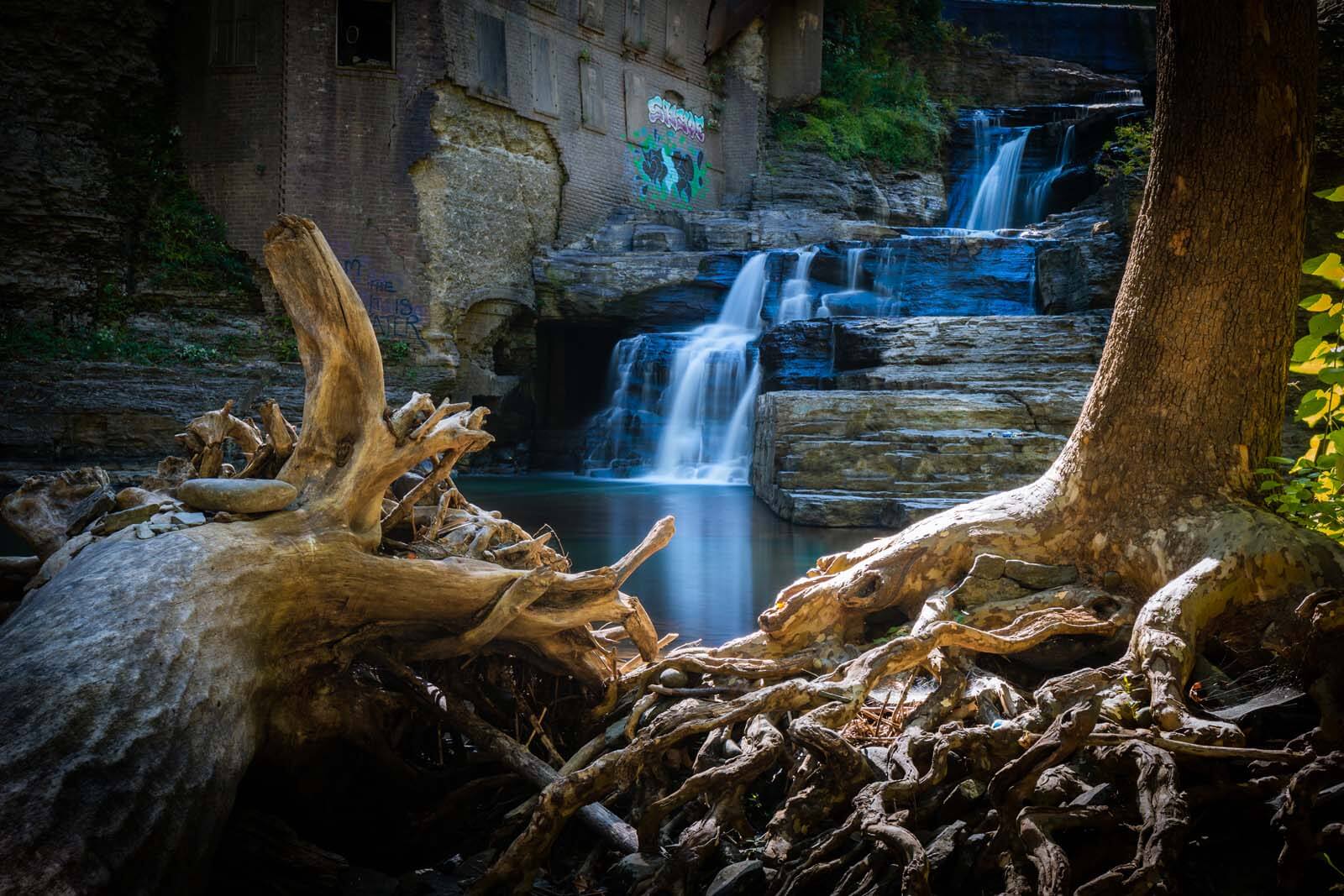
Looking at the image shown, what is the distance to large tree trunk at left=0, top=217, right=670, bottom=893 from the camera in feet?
5.37

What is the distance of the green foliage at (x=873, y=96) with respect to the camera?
23.3 meters

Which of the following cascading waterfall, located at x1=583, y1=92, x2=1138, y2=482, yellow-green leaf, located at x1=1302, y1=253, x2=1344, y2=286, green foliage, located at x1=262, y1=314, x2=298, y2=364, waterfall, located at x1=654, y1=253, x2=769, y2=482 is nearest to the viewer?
yellow-green leaf, located at x1=1302, y1=253, x2=1344, y2=286

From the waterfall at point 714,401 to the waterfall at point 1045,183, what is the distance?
780 cm

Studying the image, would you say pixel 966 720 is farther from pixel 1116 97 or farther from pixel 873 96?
pixel 1116 97

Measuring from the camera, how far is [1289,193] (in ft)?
9.12

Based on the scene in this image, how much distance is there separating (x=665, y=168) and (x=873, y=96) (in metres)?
7.34

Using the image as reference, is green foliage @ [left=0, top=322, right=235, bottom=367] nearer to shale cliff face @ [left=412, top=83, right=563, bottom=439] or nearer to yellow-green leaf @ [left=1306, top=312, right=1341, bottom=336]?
shale cliff face @ [left=412, top=83, right=563, bottom=439]

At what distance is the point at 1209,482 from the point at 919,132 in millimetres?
23187

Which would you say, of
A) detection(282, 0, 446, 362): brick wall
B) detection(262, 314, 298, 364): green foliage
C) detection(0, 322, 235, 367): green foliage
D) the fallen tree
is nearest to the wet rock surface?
the fallen tree

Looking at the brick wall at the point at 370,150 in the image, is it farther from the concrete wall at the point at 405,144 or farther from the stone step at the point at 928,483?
the stone step at the point at 928,483

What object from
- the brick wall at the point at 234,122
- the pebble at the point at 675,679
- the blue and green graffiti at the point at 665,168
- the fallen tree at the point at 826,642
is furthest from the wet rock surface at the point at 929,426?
the brick wall at the point at 234,122

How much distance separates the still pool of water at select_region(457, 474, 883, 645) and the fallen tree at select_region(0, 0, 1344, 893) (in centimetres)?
189

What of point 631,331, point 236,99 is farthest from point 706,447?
point 236,99

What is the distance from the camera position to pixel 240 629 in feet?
7.02
